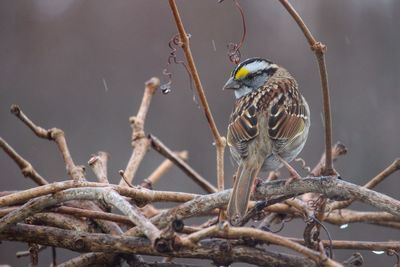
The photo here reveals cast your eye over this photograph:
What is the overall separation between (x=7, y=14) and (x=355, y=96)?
12.5 ft

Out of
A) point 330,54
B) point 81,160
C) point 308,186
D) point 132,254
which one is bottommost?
point 132,254

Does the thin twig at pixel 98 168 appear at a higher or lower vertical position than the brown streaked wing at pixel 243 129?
lower

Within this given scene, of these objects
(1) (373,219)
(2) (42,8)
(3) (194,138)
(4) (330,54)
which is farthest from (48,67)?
(1) (373,219)

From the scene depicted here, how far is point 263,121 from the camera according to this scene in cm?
388

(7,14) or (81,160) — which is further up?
(7,14)

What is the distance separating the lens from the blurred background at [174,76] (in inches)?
269

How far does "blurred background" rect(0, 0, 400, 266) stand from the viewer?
22.4 ft

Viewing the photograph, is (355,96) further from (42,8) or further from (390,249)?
(390,249)

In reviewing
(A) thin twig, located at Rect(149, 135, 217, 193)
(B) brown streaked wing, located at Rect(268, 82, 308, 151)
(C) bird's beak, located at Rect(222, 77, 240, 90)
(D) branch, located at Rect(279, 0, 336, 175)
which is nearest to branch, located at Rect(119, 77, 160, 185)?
(A) thin twig, located at Rect(149, 135, 217, 193)

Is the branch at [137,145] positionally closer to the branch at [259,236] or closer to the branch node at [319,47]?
the branch node at [319,47]

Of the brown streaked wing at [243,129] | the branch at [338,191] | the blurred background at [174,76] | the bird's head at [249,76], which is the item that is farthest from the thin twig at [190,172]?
the blurred background at [174,76]

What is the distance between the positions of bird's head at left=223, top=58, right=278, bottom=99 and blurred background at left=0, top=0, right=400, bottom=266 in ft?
8.35

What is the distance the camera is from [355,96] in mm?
7543

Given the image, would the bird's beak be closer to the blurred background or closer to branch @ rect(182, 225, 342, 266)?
branch @ rect(182, 225, 342, 266)
